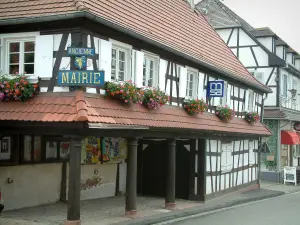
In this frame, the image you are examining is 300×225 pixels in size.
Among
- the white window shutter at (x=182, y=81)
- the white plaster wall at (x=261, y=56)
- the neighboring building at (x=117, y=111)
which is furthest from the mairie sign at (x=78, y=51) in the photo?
the white plaster wall at (x=261, y=56)

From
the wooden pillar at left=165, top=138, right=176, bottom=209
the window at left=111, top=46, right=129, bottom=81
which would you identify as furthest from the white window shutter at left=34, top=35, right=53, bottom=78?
the wooden pillar at left=165, top=138, right=176, bottom=209

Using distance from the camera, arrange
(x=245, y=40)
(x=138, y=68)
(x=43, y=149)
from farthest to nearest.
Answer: (x=245, y=40) < (x=43, y=149) < (x=138, y=68)

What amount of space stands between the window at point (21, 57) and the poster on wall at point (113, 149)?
218 inches

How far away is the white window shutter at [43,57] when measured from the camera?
12383 mm

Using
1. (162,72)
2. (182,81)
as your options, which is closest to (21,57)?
(162,72)

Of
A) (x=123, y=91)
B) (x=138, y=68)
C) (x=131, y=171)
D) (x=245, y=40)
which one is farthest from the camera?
(x=245, y=40)

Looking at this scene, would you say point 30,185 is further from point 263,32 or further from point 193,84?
point 263,32

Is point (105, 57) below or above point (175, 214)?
above

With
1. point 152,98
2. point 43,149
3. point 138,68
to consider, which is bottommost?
point 43,149

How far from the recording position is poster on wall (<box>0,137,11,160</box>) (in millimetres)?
14137

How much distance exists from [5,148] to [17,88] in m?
2.84

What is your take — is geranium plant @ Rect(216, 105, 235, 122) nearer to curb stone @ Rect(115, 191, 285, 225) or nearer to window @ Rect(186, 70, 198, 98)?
window @ Rect(186, 70, 198, 98)

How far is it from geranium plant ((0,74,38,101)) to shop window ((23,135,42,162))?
277 cm

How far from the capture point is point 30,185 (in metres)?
15.1
